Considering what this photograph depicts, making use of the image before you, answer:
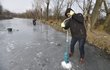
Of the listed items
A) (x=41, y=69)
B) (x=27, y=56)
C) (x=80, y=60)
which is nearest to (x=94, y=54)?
(x=80, y=60)

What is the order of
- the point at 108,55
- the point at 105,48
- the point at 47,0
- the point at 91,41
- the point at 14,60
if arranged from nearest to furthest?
the point at 14,60
the point at 108,55
the point at 105,48
the point at 91,41
the point at 47,0

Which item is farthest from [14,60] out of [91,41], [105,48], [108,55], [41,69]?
[91,41]

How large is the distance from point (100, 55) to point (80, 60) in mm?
2547

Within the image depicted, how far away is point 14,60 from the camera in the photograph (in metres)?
10.8

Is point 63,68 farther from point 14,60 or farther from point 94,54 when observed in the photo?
point 94,54

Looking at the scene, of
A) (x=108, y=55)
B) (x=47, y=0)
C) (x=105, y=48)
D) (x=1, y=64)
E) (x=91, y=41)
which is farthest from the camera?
(x=47, y=0)

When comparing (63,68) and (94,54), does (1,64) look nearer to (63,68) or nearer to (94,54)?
(63,68)

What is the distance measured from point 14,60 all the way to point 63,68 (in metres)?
2.78

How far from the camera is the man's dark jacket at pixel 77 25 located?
9.91 metres

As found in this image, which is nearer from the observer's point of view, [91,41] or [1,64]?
[1,64]

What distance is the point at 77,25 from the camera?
1001 cm

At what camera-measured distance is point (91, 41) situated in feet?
57.2

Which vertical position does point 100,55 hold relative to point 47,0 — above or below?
below

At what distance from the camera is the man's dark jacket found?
32.5 feet
